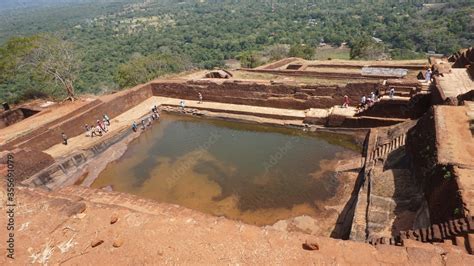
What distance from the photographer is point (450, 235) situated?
14.3 feet

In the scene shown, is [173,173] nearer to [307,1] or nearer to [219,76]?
[219,76]

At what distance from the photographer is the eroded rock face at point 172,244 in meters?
4.16

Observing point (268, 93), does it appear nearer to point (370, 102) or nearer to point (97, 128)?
point (370, 102)

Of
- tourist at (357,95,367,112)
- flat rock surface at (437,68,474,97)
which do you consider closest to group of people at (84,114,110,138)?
tourist at (357,95,367,112)

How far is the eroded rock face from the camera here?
4.16m

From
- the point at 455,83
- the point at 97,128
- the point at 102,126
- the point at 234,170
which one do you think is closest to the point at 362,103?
the point at 455,83

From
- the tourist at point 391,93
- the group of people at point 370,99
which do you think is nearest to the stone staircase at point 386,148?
the group of people at point 370,99

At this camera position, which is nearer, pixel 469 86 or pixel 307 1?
pixel 469 86

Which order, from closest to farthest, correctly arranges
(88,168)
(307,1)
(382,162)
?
(382,162), (88,168), (307,1)

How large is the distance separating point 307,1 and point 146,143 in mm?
118351

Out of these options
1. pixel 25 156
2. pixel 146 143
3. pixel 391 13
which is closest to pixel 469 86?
pixel 146 143

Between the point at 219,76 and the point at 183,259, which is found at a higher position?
the point at 183,259

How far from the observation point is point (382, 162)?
8570mm

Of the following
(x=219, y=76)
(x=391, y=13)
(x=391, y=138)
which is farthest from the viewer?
(x=391, y=13)
